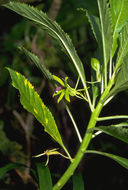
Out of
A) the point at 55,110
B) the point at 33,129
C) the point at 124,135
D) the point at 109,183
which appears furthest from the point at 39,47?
the point at 124,135

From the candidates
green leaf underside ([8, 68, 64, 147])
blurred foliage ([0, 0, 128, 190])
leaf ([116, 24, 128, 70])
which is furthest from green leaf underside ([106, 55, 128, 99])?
blurred foliage ([0, 0, 128, 190])

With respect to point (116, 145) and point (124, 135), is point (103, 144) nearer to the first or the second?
point (116, 145)

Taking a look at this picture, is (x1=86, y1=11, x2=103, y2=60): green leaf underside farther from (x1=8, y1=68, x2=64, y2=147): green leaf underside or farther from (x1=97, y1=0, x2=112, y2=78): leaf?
(x1=8, y1=68, x2=64, y2=147): green leaf underside

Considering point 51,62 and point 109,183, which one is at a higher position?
point 51,62

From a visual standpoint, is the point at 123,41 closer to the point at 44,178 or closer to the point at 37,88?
the point at 44,178

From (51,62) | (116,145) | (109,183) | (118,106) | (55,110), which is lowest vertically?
(109,183)

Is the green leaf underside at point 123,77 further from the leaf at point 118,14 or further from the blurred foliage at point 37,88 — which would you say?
the blurred foliage at point 37,88

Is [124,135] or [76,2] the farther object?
[76,2]
